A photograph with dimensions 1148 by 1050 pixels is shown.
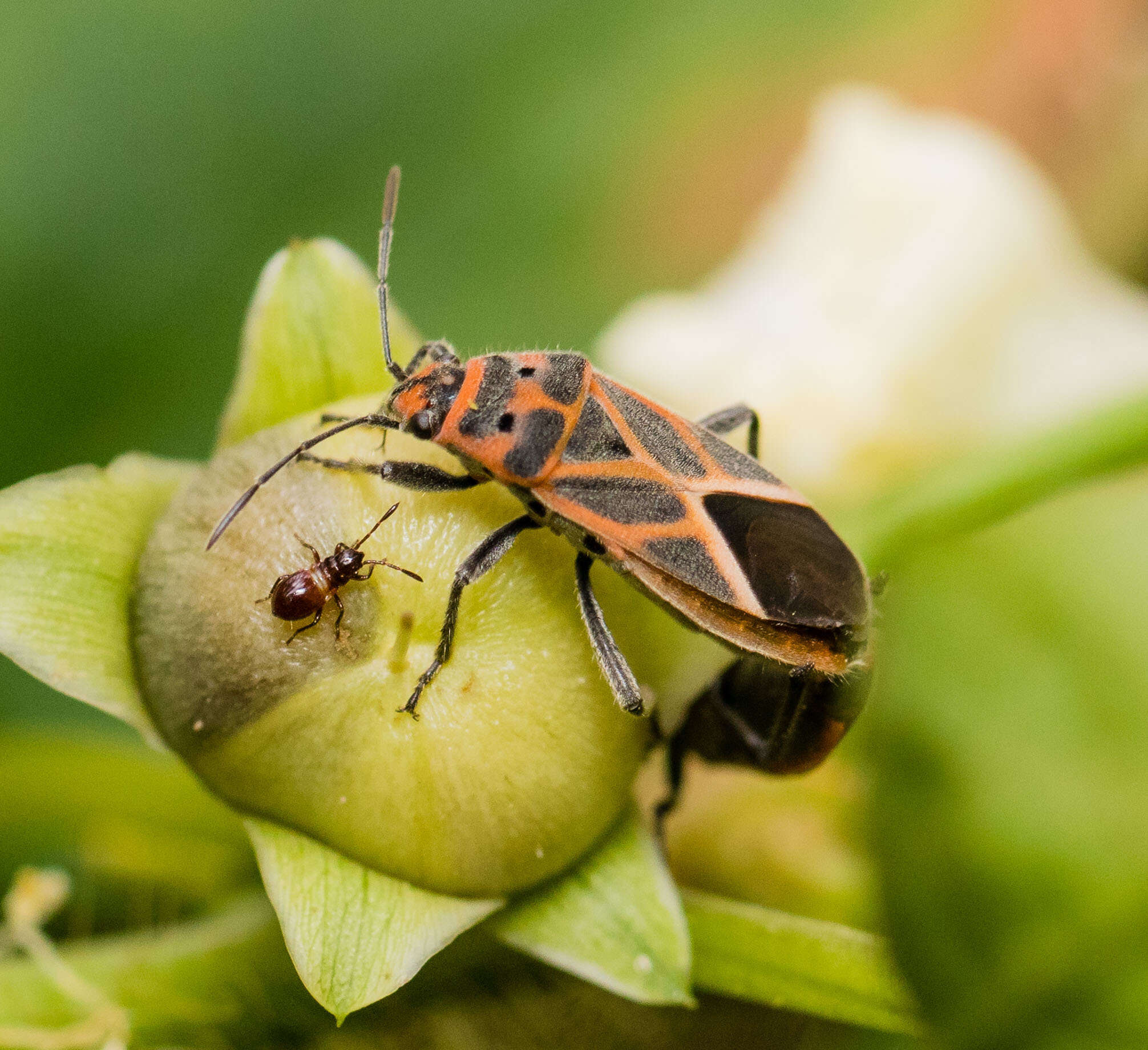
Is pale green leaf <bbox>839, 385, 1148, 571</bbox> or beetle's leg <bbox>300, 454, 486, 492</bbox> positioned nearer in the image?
beetle's leg <bbox>300, 454, 486, 492</bbox>

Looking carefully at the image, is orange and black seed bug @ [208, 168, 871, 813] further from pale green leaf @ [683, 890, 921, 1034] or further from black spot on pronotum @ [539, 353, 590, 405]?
pale green leaf @ [683, 890, 921, 1034]

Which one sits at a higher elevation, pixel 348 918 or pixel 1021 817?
pixel 1021 817

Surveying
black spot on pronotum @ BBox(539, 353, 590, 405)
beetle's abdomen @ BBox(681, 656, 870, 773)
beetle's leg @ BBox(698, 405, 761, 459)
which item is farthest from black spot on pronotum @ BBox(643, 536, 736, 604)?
beetle's leg @ BBox(698, 405, 761, 459)

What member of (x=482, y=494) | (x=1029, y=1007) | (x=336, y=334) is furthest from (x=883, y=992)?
(x=336, y=334)

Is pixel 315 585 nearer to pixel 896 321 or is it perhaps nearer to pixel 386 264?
pixel 386 264

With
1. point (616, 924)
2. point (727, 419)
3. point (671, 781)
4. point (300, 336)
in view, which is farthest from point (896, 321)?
point (616, 924)

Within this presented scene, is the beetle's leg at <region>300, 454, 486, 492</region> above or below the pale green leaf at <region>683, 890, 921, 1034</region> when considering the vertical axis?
above
